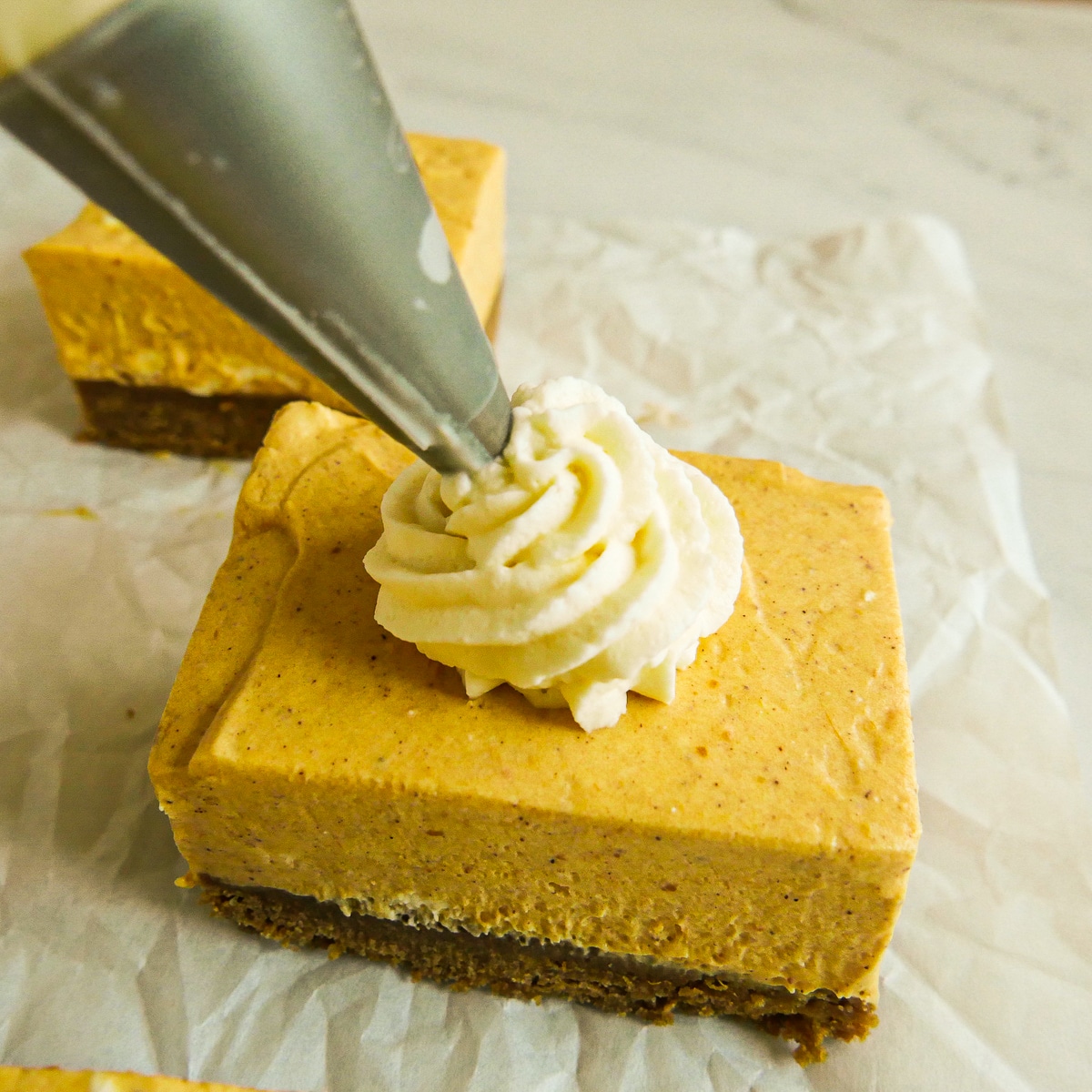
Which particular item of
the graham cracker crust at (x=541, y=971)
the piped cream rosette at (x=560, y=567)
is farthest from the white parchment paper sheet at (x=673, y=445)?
the piped cream rosette at (x=560, y=567)

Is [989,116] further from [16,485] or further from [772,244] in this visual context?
[16,485]

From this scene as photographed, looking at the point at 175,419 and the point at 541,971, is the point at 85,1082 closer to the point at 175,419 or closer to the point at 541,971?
the point at 541,971

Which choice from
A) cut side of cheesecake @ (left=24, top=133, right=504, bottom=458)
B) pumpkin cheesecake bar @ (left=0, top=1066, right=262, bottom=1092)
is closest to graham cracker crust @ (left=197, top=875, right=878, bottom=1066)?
pumpkin cheesecake bar @ (left=0, top=1066, right=262, bottom=1092)

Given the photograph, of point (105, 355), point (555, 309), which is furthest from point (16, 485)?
point (555, 309)

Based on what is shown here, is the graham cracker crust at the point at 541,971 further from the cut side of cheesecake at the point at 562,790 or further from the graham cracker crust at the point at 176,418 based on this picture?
the graham cracker crust at the point at 176,418

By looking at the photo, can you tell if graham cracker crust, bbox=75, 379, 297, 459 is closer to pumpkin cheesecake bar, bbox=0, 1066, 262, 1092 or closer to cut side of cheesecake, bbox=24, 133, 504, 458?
cut side of cheesecake, bbox=24, 133, 504, 458
